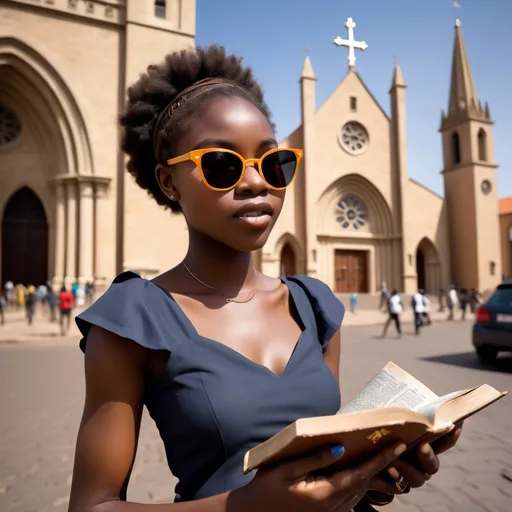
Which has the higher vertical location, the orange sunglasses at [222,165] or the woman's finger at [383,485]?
the orange sunglasses at [222,165]

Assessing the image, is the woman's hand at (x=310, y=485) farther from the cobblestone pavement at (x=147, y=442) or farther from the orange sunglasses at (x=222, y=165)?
the cobblestone pavement at (x=147, y=442)

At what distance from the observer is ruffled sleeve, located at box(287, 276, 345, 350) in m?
1.47

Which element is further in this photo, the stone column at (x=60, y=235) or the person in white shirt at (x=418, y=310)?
the stone column at (x=60, y=235)

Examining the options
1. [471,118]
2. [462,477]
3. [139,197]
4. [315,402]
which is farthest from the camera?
[471,118]

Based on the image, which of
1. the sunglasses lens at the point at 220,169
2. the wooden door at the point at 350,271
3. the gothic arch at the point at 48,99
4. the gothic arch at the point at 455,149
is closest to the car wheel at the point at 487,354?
the sunglasses lens at the point at 220,169

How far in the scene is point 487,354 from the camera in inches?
322

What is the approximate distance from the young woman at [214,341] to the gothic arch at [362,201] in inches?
995

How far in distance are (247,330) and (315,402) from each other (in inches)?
11.3

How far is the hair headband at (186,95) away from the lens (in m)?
1.40

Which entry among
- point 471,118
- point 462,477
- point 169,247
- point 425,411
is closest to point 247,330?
point 425,411

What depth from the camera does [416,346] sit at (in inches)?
422

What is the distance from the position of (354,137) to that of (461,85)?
27.2 feet

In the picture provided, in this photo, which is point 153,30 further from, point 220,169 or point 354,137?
point 220,169

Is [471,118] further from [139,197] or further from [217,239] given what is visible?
[217,239]
